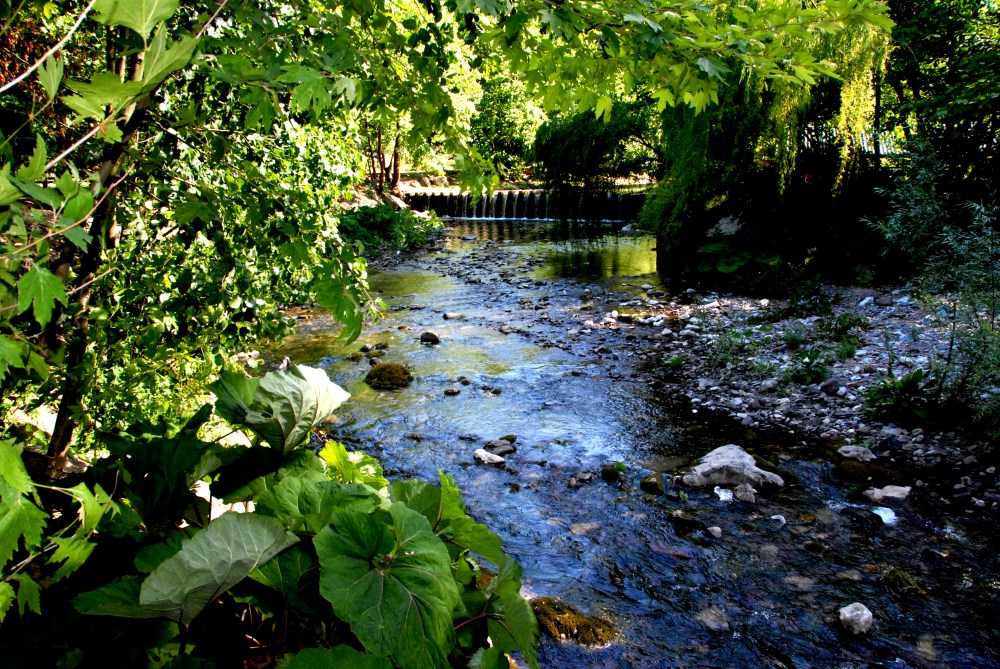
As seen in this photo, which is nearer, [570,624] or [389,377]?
[570,624]

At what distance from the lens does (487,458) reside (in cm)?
595

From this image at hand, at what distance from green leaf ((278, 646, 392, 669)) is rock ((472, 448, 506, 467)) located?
469 centimetres

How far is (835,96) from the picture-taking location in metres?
10.1

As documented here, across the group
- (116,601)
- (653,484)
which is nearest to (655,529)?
(653,484)

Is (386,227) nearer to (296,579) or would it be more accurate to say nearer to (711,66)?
(711,66)

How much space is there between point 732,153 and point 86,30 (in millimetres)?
9723

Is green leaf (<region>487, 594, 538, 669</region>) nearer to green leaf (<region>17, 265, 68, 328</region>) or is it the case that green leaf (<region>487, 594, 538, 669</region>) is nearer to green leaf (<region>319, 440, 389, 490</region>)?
green leaf (<region>319, 440, 389, 490</region>)

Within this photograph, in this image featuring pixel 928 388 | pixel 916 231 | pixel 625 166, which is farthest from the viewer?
pixel 625 166

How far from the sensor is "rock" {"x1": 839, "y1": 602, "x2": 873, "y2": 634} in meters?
3.69

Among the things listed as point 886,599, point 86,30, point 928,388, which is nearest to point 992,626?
point 886,599

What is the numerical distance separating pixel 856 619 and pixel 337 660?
356 centimetres

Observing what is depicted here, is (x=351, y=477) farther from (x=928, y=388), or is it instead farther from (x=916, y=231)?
(x=916, y=231)

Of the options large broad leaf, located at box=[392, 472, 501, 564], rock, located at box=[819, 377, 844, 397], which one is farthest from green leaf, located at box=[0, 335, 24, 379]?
rock, located at box=[819, 377, 844, 397]

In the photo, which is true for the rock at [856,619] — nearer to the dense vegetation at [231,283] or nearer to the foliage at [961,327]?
the dense vegetation at [231,283]
